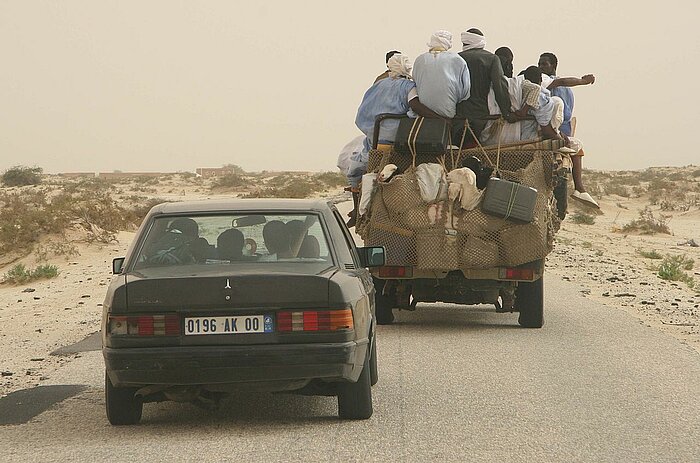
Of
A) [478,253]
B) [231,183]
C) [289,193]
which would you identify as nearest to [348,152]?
[478,253]

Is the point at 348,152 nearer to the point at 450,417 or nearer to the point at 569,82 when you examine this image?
the point at 569,82

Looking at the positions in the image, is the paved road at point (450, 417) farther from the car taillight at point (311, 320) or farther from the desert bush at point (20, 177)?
the desert bush at point (20, 177)

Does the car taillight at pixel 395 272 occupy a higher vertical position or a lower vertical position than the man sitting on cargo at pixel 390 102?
lower

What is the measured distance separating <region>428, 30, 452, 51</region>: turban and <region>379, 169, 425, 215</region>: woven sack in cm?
144

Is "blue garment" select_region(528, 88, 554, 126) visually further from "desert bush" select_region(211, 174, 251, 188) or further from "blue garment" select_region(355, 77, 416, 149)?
"desert bush" select_region(211, 174, 251, 188)

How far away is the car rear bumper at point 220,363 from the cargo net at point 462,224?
17.4ft

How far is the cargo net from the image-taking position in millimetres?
12039

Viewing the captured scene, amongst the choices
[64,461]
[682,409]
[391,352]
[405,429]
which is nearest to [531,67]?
[391,352]

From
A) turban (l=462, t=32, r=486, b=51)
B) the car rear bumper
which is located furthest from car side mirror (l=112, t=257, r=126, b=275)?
turban (l=462, t=32, r=486, b=51)

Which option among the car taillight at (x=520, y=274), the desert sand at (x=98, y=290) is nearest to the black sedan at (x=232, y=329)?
the desert sand at (x=98, y=290)

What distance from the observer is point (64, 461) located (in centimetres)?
639

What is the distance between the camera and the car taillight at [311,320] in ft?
22.3

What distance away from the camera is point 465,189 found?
11984mm

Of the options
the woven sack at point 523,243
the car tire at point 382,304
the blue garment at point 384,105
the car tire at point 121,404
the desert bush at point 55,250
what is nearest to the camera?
the car tire at point 121,404
